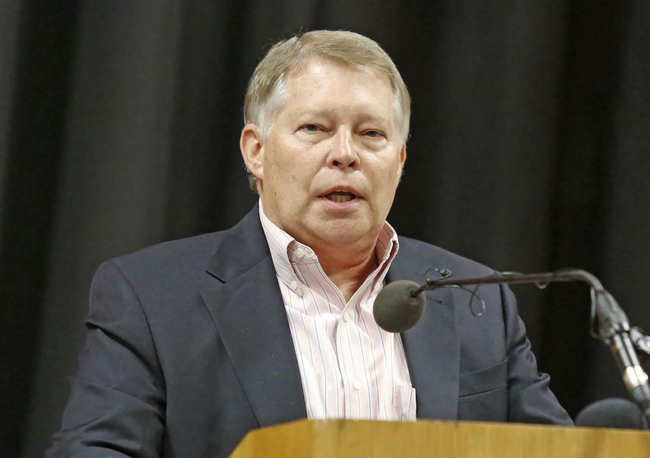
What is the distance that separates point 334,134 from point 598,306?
3.23 feet

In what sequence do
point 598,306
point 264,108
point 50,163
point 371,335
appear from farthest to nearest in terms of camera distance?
point 50,163 → point 264,108 → point 371,335 → point 598,306

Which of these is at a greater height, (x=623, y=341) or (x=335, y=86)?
(x=335, y=86)

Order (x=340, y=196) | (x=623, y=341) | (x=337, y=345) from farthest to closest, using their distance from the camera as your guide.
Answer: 1. (x=340, y=196)
2. (x=337, y=345)
3. (x=623, y=341)

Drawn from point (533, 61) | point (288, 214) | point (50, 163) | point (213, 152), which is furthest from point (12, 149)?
point (533, 61)

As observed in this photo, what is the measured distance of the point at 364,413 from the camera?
5.80ft

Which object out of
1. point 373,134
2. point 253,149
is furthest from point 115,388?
point 373,134

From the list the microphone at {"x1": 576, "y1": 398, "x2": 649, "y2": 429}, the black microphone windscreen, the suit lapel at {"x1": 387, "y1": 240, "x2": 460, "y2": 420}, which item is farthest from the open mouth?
the microphone at {"x1": 576, "y1": 398, "x2": 649, "y2": 429}

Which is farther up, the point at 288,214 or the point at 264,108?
the point at 264,108

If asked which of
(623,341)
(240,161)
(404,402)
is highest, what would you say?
(240,161)

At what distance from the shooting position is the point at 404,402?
1.81 m

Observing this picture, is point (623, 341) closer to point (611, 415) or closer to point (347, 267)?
point (611, 415)

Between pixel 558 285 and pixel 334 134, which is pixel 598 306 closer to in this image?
pixel 334 134

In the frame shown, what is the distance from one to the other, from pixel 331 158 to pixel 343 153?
0.03 meters

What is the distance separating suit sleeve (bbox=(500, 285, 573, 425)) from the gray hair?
516mm
